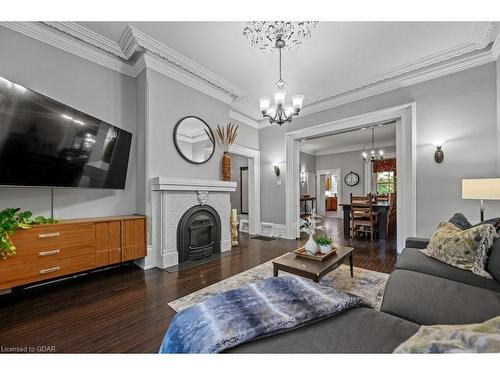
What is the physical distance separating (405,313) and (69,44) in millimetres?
4282

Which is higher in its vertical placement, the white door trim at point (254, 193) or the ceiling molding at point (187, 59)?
the ceiling molding at point (187, 59)

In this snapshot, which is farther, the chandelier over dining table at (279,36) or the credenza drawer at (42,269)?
the chandelier over dining table at (279,36)

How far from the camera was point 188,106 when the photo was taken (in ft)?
11.6

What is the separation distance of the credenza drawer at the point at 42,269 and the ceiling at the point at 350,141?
18.5 feet

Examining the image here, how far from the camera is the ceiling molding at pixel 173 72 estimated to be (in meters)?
2.99

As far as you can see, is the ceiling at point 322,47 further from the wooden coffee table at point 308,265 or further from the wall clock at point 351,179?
the wall clock at point 351,179

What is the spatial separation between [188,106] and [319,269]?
3123 millimetres

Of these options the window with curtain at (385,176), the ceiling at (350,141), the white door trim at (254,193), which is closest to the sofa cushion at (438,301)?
the white door trim at (254,193)

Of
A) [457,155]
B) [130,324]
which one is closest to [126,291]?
[130,324]

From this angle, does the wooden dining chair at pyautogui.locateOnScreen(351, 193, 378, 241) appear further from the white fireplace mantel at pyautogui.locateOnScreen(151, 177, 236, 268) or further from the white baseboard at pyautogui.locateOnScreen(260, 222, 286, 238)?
the white fireplace mantel at pyautogui.locateOnScreen(151, 177, 236, 268)
